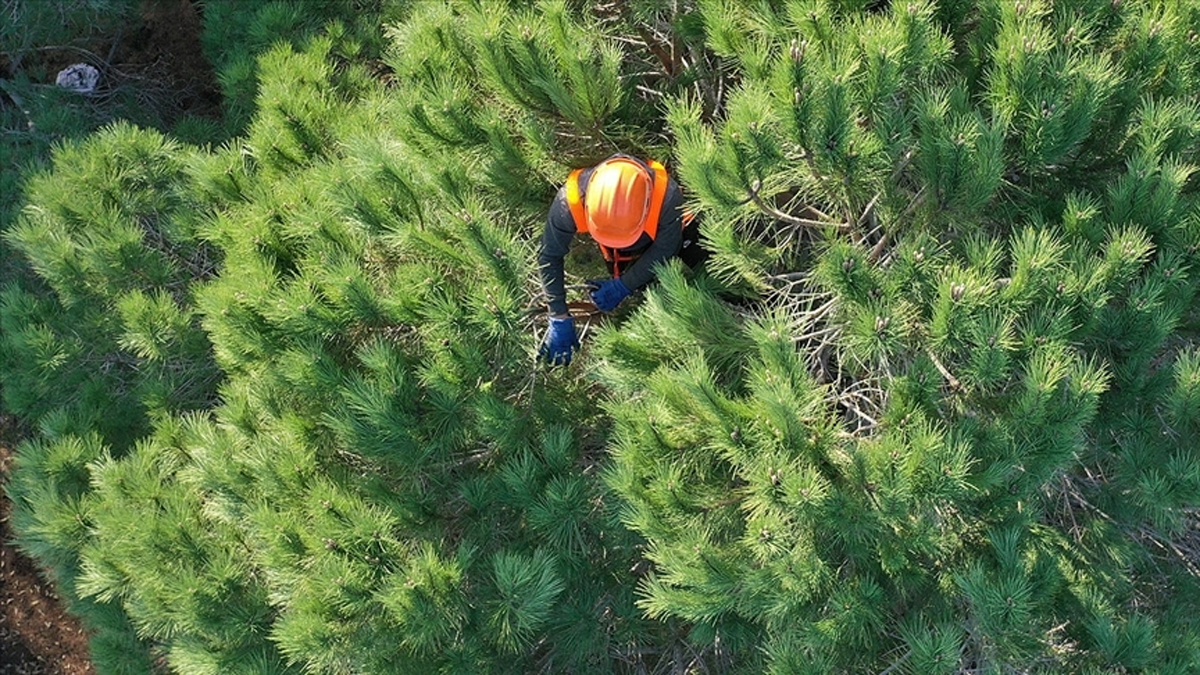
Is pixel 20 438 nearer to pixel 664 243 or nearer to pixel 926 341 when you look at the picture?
pixel 664 243

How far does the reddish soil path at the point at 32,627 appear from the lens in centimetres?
437

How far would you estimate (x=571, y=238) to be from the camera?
2.30 metres

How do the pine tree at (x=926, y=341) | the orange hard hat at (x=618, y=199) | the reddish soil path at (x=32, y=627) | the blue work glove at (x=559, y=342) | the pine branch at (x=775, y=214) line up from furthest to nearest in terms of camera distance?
the reddish soil path at (x=32, y=627)
the blue work glove at (x=559, y=342)
the orange hard hat at (x=618, y=199)
the pine branch at (x=775, y=214)
the pine tree at (x=926, y=341)

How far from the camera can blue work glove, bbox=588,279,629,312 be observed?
2.36 meters

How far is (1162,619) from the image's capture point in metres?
2.27

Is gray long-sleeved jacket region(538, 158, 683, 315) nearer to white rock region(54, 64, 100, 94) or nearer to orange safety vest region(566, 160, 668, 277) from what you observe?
orange safety vest region(566, 160, 668, 277)

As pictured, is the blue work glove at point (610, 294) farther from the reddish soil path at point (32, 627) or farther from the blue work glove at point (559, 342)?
the reddish soil path at point (32, 627)

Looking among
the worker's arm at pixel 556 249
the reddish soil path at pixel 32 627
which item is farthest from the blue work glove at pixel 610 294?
the reddish soil path at pixel 32 627

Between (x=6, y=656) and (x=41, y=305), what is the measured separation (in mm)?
2486

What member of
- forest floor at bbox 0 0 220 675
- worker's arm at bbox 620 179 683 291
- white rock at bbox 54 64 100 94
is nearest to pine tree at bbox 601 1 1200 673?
worker's arm at bbox 620 179 683 291

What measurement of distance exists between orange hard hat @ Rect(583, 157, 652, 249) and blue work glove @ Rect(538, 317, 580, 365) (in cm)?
29

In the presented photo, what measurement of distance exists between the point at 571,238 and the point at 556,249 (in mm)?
57

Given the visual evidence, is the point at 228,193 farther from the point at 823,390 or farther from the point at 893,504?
the point at 893,504

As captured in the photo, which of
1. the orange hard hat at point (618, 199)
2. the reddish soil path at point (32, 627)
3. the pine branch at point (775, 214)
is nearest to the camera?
the pine branch at point (775, 214)
